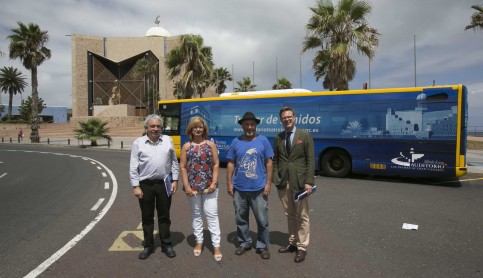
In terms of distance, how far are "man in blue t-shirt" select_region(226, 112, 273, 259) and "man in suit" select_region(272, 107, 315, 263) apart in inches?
6.7

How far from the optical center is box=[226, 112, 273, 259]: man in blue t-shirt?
3930 mm

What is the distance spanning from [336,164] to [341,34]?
7427mm

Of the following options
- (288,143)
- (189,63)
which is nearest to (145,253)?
(288,143)

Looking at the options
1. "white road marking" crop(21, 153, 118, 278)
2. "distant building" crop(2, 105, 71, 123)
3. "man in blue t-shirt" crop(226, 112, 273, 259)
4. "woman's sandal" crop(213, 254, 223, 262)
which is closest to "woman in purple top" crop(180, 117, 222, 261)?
"woman's sandal" crop(213, 254, 223, 262)

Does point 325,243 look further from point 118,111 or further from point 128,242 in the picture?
point 118,111

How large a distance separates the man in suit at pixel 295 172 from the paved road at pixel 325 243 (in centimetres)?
32

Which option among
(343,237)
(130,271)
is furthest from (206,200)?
(343,237)

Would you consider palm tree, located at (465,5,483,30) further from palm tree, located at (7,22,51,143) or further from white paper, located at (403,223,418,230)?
palm tree, located at (7,22,51,143)

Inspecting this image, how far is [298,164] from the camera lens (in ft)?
13.0

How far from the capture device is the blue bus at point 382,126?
9164 millimetres

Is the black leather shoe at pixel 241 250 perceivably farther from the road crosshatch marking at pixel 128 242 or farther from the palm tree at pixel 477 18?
the palm tree at pixel 477 18

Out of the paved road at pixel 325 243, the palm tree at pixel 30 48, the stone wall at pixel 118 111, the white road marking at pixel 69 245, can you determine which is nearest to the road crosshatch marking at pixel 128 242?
the paved road at pixel 325 243

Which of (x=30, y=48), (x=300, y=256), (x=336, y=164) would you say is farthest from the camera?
(x=30, y=48)

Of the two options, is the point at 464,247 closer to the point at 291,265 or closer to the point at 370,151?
the point at 291,265
